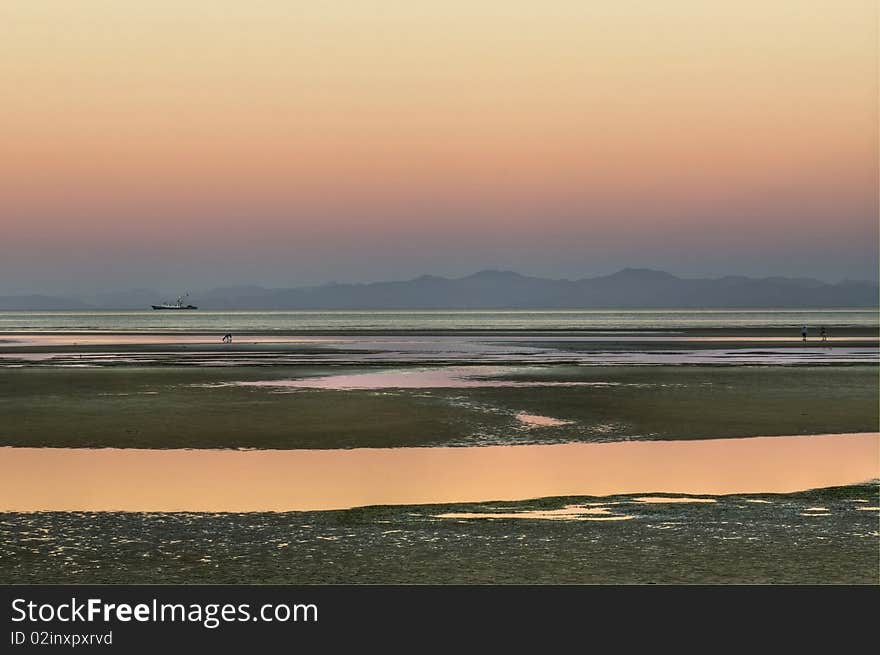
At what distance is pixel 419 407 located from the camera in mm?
37469

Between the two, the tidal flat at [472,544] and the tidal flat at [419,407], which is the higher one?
the tidal flat at [419,407]

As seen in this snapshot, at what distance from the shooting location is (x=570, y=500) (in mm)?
18766

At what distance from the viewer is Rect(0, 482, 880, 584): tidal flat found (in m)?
13.1

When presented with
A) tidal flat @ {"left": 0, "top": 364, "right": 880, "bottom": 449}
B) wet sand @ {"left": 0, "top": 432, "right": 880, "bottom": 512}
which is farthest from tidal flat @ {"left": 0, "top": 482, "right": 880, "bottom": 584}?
tidal flat @ {"left": 0, "top": 364, "right": 880, "bottom": 449}

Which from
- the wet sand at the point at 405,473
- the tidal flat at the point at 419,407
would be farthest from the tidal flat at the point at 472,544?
the tidal flat at the point at 419,407

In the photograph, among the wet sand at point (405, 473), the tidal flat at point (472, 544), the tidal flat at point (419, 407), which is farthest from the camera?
the tidal flat at point (419, 407)

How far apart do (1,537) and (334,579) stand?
18.9 feet

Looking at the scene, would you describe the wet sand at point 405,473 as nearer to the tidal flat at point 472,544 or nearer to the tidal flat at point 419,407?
the tidal flat at point 472,544

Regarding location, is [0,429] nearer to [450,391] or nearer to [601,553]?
[450,391]

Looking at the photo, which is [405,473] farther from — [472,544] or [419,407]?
[419,407]

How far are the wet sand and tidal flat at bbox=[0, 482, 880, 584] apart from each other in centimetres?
175

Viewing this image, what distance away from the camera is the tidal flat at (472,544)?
1313cm

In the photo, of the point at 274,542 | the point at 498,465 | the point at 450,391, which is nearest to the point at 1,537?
the point at 274,542

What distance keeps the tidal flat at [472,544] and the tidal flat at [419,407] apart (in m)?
11.1
